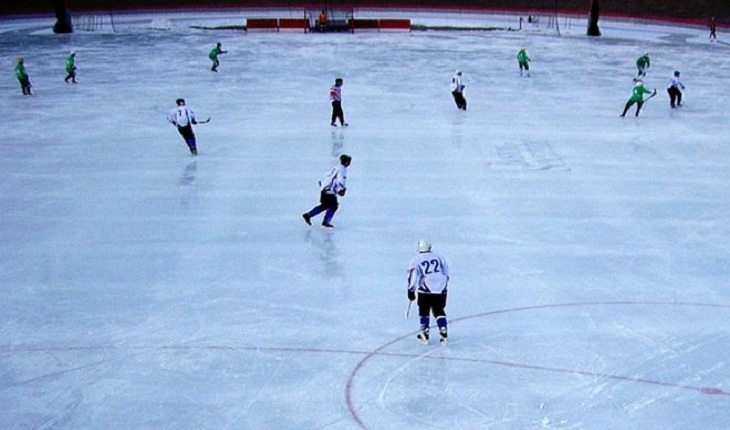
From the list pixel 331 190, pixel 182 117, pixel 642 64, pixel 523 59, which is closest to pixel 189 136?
pixel 182 117

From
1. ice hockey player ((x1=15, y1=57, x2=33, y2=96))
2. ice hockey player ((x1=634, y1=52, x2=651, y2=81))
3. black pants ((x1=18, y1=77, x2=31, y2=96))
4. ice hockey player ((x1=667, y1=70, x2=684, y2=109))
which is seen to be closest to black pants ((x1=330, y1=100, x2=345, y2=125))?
ice hockey player ((x1=667, y1=70, x2=684, y2=109))

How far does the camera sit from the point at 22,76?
85.4ft

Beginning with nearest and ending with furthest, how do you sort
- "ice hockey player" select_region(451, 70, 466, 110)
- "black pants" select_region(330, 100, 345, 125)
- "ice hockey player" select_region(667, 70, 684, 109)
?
"black pants" select_region(330, 100, 345, 125) → "ice hockey player" select_region(451, 70, 466, 110) → "ice hockey player" select_region(667, 70, 684, 109)

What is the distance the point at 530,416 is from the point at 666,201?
27.9 ft

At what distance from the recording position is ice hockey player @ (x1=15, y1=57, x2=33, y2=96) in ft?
85.0

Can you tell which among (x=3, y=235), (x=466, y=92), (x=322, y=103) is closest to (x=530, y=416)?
(x=3, y=235)

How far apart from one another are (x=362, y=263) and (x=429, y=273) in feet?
10.4

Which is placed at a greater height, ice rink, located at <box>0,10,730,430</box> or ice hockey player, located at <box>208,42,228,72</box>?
ice hockey player, located at <box>208,42,228,72</box>

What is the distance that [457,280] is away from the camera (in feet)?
39.3

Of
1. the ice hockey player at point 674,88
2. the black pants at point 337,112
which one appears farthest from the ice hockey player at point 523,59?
the black pants at point 337,112

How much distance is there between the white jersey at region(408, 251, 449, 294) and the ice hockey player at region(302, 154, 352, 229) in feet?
13.1

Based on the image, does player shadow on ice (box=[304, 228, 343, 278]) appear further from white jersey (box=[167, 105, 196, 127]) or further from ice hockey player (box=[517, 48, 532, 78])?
ice hockey player (box=[517, 48, 532, 78])

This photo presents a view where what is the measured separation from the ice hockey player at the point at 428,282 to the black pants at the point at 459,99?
14.7 meters

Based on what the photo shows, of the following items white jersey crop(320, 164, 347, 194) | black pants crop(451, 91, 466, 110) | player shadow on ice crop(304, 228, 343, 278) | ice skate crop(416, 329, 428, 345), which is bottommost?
player shadow on ice crop(304, 228, 343, 278)
